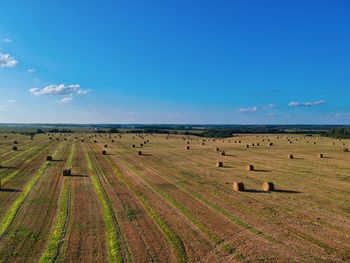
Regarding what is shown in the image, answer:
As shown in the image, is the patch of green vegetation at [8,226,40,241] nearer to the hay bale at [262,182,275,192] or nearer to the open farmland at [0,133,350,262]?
the open farmland at [0,133,350,262]

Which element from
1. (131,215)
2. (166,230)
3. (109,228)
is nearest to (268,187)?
(131,215)

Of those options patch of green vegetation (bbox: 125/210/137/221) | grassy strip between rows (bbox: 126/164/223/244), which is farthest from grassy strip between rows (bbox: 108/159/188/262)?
grassy strip between rows (bbox: 126/164/223/244)

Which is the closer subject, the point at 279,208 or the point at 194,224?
the point at 194,224

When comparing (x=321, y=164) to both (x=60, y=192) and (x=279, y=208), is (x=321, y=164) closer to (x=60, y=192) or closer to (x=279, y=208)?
(x=279, y=208)

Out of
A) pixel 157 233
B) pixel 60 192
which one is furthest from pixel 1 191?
pixel 157 233

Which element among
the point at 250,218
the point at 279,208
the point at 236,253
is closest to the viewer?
the point at 236,253

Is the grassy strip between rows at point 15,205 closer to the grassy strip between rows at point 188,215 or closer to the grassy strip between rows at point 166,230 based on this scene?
the grassy strip between rows at point 166,230

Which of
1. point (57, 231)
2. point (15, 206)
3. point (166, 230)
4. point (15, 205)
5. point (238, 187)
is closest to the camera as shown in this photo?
point (57, 231)

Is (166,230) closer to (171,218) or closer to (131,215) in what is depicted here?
(171,218)
